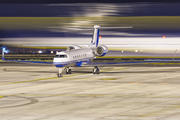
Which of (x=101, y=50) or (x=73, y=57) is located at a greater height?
(x=101, y=50)

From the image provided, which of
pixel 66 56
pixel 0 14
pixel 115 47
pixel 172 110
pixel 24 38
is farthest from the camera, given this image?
pixel 0 14

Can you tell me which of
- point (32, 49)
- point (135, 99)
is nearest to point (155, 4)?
point (32, 49)

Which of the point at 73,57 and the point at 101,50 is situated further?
the point at 101,50

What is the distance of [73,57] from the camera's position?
29.4 m

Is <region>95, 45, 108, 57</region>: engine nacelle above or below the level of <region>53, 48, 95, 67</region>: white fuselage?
above

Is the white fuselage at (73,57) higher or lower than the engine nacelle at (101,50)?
lower

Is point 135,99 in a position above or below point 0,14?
below

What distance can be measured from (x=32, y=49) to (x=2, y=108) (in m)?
46.6

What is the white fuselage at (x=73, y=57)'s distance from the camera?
27.7 metres

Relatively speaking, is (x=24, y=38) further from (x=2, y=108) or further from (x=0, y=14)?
(x=2, y=108)

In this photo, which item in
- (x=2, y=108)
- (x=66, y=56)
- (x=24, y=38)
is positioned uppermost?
(x=24, y=38)

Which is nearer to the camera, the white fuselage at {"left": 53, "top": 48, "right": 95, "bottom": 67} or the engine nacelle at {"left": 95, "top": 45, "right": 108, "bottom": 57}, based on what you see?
the white fuselage at {"left": 53, "top": 48, "right": 95, "bottom": 67}

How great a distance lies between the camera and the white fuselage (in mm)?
27734

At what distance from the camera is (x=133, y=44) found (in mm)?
52844
